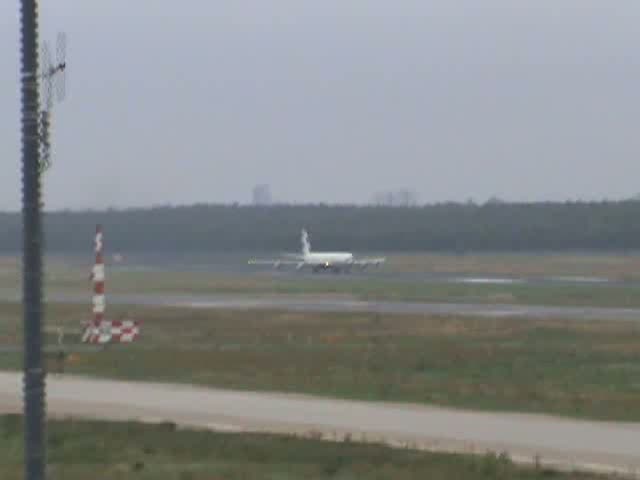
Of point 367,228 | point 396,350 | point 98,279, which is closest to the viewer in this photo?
point 396,350

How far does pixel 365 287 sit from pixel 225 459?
62682 millimetres

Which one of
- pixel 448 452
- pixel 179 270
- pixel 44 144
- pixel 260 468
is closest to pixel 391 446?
pixel 448 452

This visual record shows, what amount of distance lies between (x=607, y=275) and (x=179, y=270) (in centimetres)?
3452

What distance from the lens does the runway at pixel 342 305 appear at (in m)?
52.7

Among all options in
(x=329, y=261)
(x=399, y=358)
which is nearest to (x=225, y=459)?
(x=399, y=358)

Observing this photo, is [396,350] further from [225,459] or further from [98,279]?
[225,459]

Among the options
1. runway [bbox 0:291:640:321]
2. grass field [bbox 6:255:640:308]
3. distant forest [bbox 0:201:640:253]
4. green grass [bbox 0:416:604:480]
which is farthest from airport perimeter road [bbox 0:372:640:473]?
distant forest [bbox 0:201:640:253]

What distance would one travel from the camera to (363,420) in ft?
70.9

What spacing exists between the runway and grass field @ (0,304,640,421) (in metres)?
3.39

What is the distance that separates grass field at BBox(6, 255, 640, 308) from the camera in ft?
216

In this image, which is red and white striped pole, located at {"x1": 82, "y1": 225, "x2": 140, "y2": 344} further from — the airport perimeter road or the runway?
the runway

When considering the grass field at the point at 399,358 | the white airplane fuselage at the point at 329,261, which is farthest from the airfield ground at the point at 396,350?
the white airplane fuselage at the point at 329,261

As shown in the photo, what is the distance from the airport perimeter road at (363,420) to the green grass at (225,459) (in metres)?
1.06

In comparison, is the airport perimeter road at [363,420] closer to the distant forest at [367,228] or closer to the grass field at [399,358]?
the grass field at [399,358]
